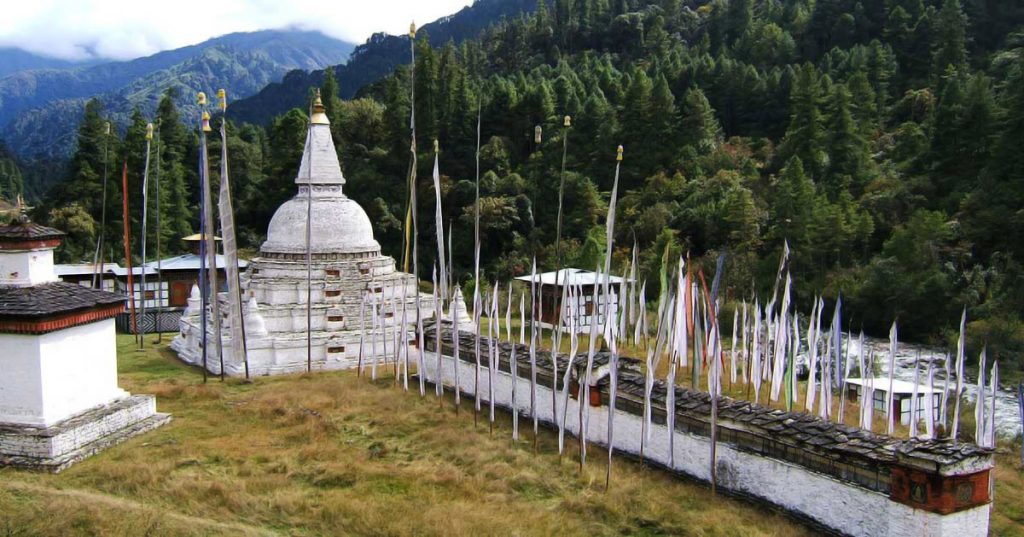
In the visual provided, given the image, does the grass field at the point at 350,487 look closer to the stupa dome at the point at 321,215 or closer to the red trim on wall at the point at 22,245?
the red trim on wall at the point at 22,245

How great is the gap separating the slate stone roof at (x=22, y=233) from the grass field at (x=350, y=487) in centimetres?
514

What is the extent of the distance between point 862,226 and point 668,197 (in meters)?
13.6

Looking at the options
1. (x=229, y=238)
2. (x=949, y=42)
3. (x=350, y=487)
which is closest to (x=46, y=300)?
(x=229, y=238)

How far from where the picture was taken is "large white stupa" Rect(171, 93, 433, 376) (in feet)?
95.2

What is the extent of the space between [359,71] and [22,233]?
153m

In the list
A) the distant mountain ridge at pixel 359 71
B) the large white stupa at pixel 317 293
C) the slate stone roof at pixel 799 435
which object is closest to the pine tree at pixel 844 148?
the large white stupa at pixel 317 293

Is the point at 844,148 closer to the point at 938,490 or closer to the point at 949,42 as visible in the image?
the point at 949,42

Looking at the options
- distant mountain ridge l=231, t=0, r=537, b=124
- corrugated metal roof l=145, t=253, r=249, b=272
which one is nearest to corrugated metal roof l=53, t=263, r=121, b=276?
corrugated metal roof l=145, t=253, r=249, b=272

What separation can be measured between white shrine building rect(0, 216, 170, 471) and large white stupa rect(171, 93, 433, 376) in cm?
815

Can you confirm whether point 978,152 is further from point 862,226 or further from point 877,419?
point 877,419

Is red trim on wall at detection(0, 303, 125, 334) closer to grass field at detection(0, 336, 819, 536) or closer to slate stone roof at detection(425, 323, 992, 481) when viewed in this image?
Answer: grass field at detection(0, 336, 819, 536)

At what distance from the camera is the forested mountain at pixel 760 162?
4153 centimetres

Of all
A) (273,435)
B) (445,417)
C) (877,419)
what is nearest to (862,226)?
(877,419)

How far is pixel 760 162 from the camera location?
60250 millimetres
